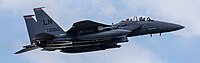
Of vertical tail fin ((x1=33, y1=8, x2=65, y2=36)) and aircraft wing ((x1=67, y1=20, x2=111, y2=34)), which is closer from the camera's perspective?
aircraft wing ((x1=67, y1=20, x2=111, y2=34))

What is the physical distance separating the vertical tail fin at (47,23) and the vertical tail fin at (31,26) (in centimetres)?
54

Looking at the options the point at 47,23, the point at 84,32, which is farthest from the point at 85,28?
the point at 47,23

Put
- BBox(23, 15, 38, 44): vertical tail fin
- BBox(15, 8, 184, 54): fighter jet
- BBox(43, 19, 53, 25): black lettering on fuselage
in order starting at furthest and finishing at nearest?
BBox(43, 19, 53, 25): black lettering on fuselage, BBox(23, 15, 38, 44): vertical tail fin, BBox(15, 8, 184, 54): fighter jet

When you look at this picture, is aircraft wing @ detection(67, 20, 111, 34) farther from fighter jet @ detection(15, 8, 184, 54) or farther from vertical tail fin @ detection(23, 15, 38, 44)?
vertical tail fin @ detection(23, 15, 38, 44)

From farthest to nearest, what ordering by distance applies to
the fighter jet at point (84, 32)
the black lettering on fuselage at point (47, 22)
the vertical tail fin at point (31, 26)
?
the black lettering on fuselage at point (47, 22)
the vertical tail fin at point (31, 26)
the fighter jet at point (84, 32)

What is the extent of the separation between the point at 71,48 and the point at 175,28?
1089 centimetres

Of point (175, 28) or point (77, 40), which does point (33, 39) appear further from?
point (175, 28)

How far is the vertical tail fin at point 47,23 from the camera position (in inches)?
2472

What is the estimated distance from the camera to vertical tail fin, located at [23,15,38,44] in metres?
62.8

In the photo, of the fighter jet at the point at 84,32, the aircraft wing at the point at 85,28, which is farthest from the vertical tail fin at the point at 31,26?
the aircraft wing at the point at 85,28

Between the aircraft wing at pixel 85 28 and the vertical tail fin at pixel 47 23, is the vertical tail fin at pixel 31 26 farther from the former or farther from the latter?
the aircraft wing at pixel 85 28

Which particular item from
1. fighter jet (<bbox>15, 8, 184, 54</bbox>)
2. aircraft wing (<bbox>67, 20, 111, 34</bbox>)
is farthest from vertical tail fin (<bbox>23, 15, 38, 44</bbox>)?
aircraft wing (<bbox>67, 20, 111, 34</bbox>)

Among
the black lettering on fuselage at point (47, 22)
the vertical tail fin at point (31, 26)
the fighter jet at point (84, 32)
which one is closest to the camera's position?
the fighter jet at point (84, 32)

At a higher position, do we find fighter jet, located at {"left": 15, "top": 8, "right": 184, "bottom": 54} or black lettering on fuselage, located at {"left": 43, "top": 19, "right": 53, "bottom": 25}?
black lettering on fuselage, located at {"left": 43, "top": 19, "right": 53, "bottom": 25}
